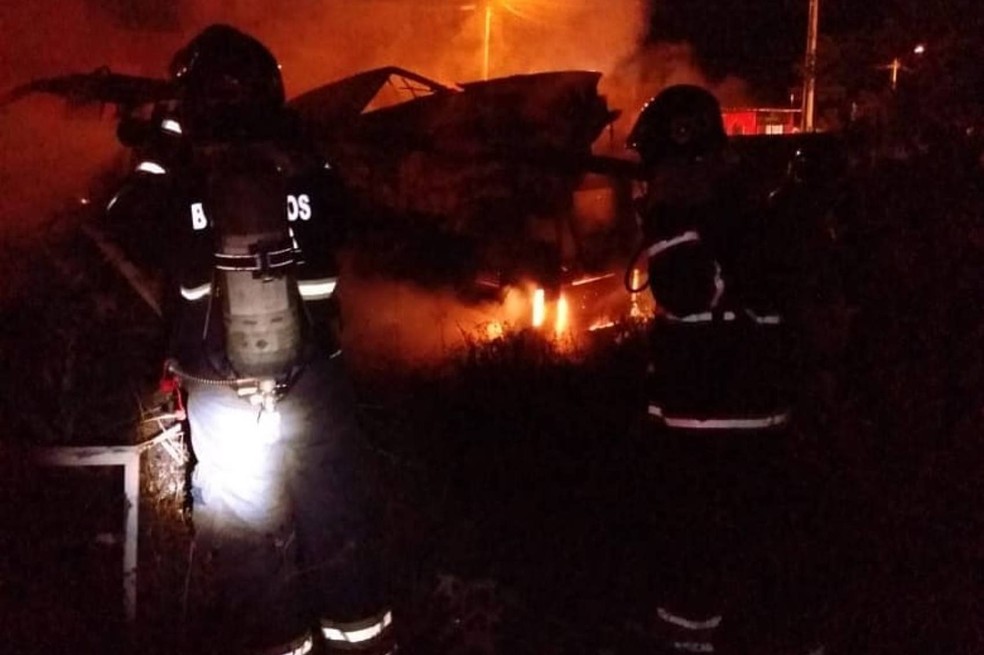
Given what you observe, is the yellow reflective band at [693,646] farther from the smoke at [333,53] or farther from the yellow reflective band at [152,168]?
the smoke at [333,53]

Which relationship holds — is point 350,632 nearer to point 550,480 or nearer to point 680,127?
point 680,127

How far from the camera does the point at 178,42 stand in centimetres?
1119

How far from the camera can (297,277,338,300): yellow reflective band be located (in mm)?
3352

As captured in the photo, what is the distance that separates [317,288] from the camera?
3387mm

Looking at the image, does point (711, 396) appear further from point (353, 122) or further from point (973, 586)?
point (353, 122)

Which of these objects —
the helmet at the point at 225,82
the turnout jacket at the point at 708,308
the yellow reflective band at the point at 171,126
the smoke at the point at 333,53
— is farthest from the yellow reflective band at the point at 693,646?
the smoke at the point at 333,53

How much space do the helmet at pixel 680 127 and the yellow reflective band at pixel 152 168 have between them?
1.67 meters

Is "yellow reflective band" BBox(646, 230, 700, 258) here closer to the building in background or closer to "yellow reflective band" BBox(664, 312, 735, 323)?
"yellow reflective band" BBox(664, 312, 735, 323)

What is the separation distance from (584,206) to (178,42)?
17.3 feet

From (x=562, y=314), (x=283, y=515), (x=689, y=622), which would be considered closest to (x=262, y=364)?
(x=283, y=515)

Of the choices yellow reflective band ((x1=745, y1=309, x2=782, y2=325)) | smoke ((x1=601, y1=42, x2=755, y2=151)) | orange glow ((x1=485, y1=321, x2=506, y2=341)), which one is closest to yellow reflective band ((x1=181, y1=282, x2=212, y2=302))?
yellow reflective band ((x1=745, y1=309, x2=782, y2=325))

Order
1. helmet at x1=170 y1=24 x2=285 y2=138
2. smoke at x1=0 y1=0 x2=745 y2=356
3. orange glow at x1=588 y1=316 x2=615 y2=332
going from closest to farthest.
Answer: helmet at x1=170 y1=24 x2=285 y2=138 → orange glow at x1=588 y1=316 x2=615 y2=332 → smoke at x1=0 y1=0 x2=745 y2=356

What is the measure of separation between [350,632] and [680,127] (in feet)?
6.77

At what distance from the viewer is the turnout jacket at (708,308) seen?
3504mm
